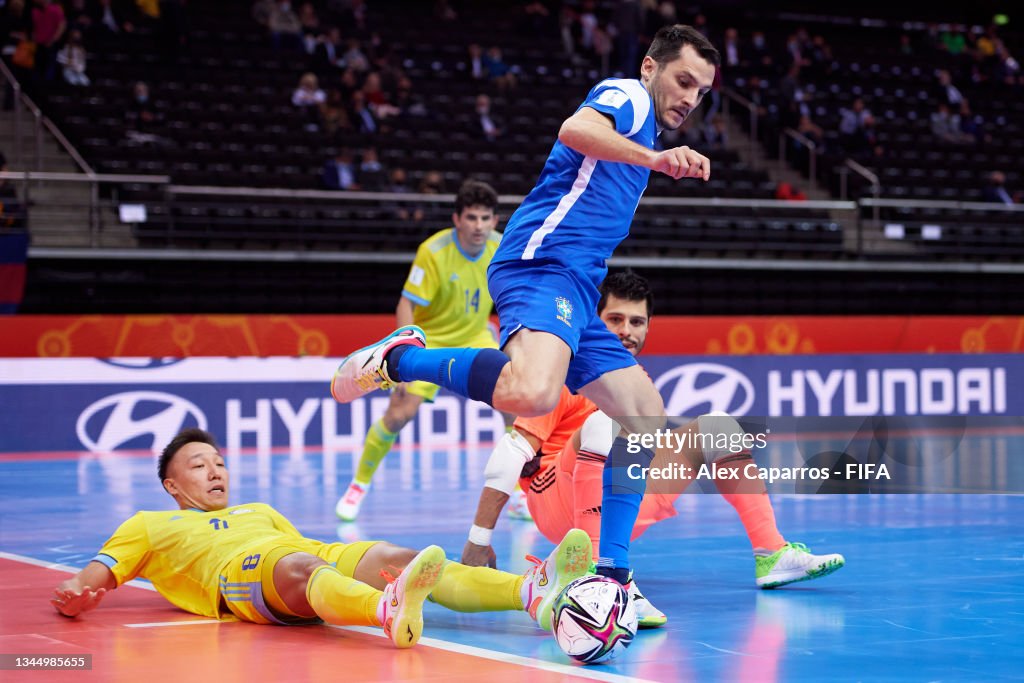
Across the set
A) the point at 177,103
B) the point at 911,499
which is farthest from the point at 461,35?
the point at 911,499

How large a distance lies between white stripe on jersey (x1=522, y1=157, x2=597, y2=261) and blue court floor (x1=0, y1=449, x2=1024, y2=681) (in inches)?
54.9

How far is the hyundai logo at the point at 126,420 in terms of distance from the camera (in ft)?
43.2

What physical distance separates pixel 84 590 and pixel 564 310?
1.99 m

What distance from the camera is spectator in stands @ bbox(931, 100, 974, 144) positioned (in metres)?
23.6

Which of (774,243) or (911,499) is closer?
(911,499)

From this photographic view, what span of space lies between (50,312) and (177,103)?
13.6 ft

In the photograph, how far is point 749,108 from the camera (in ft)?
73.7

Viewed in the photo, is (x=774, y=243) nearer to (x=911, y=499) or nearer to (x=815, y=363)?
(x=815, y=363)

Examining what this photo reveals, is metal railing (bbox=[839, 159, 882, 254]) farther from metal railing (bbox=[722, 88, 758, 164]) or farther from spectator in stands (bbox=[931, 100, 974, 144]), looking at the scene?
spectator in stands (bbox=[931, 100, 974, 144])

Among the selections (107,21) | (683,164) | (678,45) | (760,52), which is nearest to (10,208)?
(107,21)

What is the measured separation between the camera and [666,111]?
4945 millimetres

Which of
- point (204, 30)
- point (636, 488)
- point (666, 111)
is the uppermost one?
point (204, 30)

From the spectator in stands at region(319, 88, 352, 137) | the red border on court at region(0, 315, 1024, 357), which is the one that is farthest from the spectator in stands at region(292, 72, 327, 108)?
the red border on court at region(0, 315, 1024, 357)

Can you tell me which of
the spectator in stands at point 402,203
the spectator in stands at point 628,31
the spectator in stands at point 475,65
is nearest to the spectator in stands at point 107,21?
the spectator in stands at point 402,203
